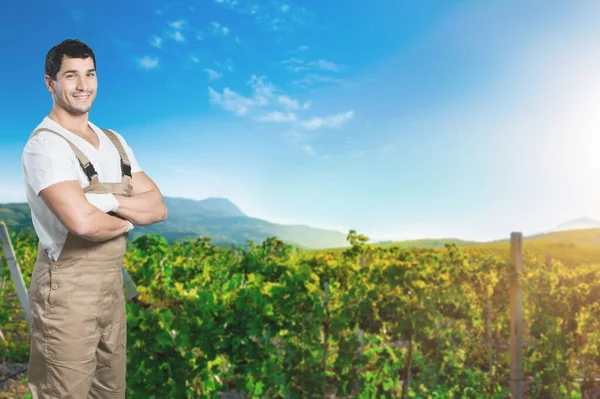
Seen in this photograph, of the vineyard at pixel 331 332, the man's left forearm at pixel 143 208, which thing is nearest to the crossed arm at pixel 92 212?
the man's left forearm at pixel 143 208

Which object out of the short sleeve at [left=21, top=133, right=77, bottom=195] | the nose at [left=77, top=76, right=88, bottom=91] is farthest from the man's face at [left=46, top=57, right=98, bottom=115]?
the short sleeve at [left=21, top=133, right=77, bottom=195]

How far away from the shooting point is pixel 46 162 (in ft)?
6.87

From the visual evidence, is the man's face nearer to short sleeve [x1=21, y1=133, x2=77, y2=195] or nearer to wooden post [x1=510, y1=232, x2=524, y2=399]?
short sleeve [x1=21, y1=133, x2=77, y2=195]

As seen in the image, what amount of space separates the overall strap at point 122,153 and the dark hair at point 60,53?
1.25 feet

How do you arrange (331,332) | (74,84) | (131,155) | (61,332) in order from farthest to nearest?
(331,332), (131,155), (74,84), (61,332)

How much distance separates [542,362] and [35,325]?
14.0 ft

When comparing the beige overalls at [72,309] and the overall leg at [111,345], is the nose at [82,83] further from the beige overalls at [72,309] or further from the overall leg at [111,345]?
the overall leg at [111,345]

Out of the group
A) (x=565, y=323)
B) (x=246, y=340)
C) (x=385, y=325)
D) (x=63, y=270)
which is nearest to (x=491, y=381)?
(x=565, y=323)

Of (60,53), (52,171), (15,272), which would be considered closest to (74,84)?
(60,53)

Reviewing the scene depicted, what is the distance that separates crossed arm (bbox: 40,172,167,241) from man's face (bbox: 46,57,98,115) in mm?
430

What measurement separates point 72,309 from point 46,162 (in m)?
0.64

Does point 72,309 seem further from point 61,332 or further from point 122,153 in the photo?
point 122,153

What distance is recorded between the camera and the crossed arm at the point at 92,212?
207cm

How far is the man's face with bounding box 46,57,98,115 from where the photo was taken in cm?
229
